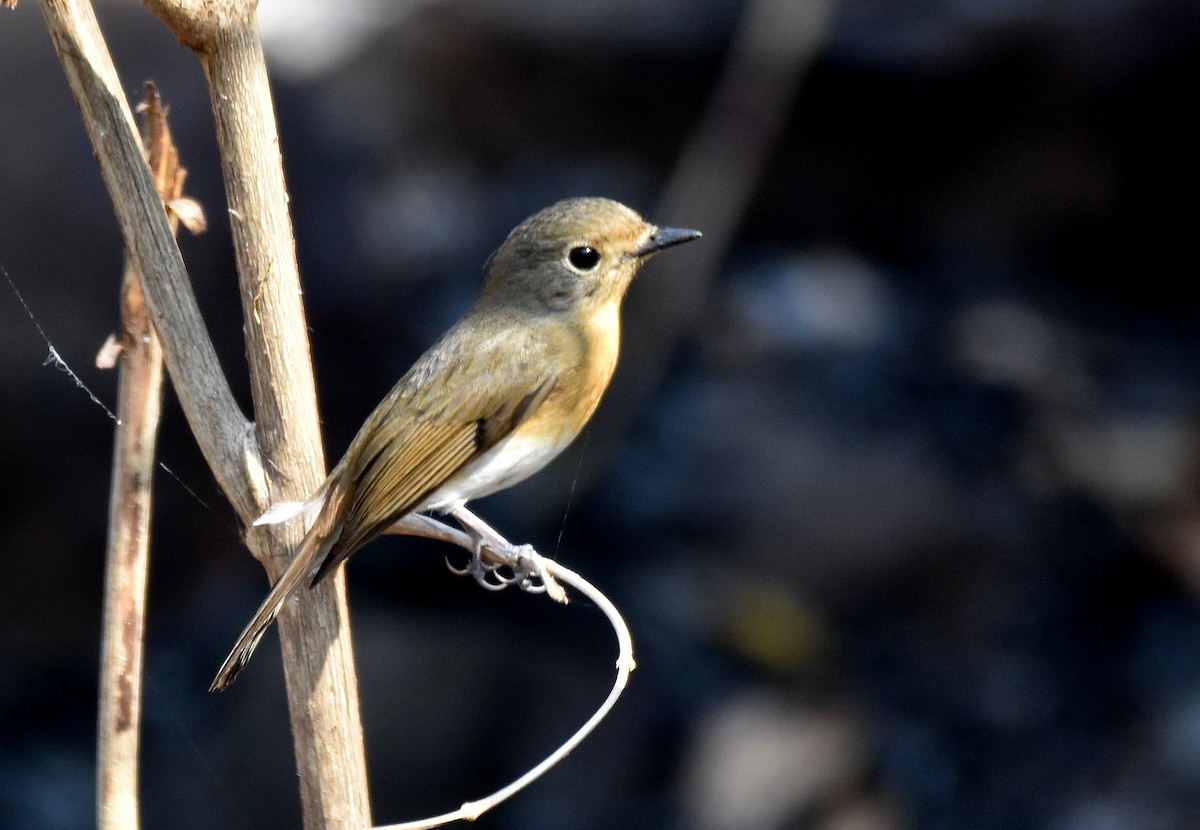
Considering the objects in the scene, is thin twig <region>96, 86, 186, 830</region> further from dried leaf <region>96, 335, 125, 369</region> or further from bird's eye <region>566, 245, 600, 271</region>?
bird's eye <region>566, 245, 600, 271</region>

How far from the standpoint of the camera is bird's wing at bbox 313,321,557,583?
1994mm

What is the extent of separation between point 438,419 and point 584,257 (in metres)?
0.43

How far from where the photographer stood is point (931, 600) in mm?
5004

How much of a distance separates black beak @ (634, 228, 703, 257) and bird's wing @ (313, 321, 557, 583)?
238 mm

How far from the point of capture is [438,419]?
222cm

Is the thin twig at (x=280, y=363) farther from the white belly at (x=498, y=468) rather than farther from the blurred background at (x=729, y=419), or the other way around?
the blurred background at (x=729, y=419)

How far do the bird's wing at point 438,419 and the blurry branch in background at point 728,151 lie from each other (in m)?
2.93

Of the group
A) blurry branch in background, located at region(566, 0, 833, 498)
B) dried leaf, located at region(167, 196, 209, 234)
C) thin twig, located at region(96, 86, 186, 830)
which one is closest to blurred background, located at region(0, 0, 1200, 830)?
blurry branch in background, located at region(566, 0, 833, 498)

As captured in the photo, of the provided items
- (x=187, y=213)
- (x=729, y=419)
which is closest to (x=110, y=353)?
(x=187, y=213)

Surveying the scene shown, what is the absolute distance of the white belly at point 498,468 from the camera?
2295 millimetres

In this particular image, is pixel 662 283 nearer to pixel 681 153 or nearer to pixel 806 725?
pixel 681 153

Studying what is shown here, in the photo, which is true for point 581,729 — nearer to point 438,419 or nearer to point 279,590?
point 279,590

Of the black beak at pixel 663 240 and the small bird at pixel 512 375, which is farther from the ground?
the black beak at pixel 663 240

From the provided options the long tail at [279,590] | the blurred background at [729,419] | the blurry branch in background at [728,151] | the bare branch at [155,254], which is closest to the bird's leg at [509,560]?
the long tail at [279,590]
